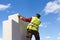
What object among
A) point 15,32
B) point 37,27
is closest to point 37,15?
point 37,27

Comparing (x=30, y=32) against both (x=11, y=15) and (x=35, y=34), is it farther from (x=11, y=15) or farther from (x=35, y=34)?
(x=11, y=15)

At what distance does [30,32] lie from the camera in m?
15.0

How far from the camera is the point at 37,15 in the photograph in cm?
1523

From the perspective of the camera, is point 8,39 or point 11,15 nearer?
point 8,39

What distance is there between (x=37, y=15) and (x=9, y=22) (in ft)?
5.97

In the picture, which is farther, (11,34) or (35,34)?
(35,34)

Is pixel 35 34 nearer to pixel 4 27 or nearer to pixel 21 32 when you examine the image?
pixel 21 32

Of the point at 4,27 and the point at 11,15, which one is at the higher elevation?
the point at 11,15

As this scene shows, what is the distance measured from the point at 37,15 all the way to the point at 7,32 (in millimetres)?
2134

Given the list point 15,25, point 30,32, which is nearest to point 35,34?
point 30,32

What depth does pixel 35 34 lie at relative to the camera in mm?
15250

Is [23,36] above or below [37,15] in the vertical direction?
below

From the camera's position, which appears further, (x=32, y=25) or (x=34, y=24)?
(x=34, y=24)

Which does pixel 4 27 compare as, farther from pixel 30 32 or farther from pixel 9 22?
pixel 30 32
